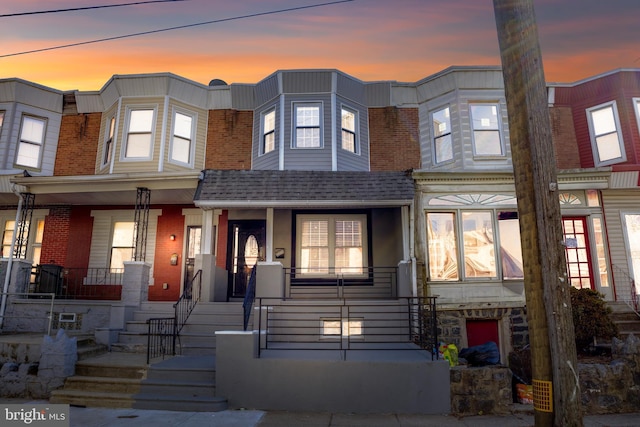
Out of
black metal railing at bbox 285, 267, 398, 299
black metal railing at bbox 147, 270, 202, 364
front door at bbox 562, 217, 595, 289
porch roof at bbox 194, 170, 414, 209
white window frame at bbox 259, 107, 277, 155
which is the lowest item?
black metal railing at bbox 147, 270, 202, 364

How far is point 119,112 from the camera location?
13805mm

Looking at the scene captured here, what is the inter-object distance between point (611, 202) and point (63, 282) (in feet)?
55.5

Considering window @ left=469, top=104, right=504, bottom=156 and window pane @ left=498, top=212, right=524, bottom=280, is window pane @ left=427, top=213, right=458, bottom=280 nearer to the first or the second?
window pane @ left=498, top=212, right=524, bottom=280

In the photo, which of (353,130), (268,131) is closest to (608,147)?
(353,130)

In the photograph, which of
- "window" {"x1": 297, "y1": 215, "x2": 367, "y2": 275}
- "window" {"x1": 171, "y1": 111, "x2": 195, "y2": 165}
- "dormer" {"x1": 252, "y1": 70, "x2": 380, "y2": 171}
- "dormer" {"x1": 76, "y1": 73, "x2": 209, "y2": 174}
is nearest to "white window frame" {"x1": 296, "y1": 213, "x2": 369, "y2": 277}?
"window" {"x1": 297, "y1": 215, "x2": 367, "y2": 275}

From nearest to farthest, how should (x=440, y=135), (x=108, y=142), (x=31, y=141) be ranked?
(x=440, y=135) → (x=108, y=142) → (x=31, y=141)

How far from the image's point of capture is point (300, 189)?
35.8 ft

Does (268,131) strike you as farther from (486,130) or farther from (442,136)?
(486,130)

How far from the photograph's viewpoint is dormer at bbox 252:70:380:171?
528 inches

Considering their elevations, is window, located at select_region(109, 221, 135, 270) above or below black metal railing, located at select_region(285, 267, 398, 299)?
above

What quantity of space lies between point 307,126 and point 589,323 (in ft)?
30.9

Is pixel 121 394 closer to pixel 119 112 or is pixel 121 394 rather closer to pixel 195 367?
pixel 195 367

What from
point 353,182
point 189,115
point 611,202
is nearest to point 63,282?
point 189,115

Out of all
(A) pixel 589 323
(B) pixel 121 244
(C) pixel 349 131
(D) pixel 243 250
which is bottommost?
(A) pixel 589 323
